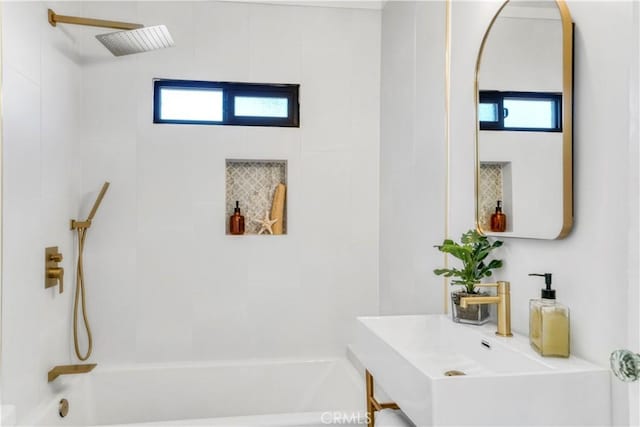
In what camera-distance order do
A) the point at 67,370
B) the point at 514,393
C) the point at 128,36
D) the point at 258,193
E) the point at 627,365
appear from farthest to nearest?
the point at 258,193
the point at 67,370
the point at 128,36
the point at 514,393
the point at 627,365

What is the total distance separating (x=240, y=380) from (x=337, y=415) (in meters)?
0.92

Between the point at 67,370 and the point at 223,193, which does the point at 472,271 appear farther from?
the point at 67,370

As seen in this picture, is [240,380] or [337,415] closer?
[337,415]

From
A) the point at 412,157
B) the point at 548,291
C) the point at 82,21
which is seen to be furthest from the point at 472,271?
the point at 82,21

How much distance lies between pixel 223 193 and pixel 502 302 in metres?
1.78

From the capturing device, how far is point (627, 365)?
836 mm

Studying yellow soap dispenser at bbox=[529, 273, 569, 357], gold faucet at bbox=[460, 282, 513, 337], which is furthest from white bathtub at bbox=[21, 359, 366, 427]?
yellow soap dispenser at bbox=[529, 273, 569, 357]

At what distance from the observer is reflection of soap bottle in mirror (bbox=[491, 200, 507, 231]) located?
168cm

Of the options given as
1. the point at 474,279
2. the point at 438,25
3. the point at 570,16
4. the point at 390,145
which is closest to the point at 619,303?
the point at 474,279

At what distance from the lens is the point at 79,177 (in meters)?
2.69

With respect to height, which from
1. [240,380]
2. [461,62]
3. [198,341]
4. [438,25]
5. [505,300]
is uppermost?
[438,25]

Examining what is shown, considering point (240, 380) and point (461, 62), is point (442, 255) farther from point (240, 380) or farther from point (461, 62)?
point (240, 380)

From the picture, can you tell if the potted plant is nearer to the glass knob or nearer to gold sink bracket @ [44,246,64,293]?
the glass knob

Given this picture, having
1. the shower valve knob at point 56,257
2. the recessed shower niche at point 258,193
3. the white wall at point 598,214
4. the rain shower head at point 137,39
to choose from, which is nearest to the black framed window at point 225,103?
the recessed shower niche at point 258,193
